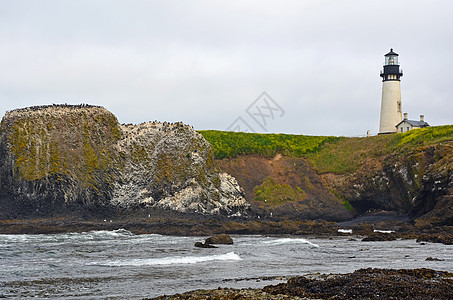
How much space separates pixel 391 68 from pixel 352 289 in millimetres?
65407

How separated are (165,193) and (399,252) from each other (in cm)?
2983

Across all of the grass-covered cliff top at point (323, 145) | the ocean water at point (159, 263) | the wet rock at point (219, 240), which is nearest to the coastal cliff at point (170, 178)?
the grass-covered cliff top at point (323, 145)

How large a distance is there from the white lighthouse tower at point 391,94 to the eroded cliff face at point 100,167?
2973 centimetres

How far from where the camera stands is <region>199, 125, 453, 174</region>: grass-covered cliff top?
6631 cm

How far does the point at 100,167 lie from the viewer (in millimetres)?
53219

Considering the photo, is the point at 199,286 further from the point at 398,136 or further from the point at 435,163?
the point at 398,136

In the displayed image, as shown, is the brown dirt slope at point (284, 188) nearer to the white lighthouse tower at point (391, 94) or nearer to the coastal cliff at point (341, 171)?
the coastal cliff at point (341, 171)

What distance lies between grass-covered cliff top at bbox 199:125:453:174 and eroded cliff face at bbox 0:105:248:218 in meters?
14.6

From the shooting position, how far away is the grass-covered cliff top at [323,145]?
66312 mm

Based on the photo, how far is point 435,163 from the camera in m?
50.4

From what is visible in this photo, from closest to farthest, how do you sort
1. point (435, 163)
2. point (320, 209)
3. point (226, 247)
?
1. point (226, 247)
2. point (435, 163)
3. point (320, 209)

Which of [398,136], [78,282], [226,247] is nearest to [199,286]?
[78,282]

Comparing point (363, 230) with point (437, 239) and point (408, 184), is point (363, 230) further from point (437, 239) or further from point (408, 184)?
point (437, 239)

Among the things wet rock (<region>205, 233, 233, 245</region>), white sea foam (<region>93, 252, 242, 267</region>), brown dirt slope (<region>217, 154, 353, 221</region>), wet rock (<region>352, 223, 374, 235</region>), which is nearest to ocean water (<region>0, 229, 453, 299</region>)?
white sea foam (<region>93, 252, 242, 267</region>)
